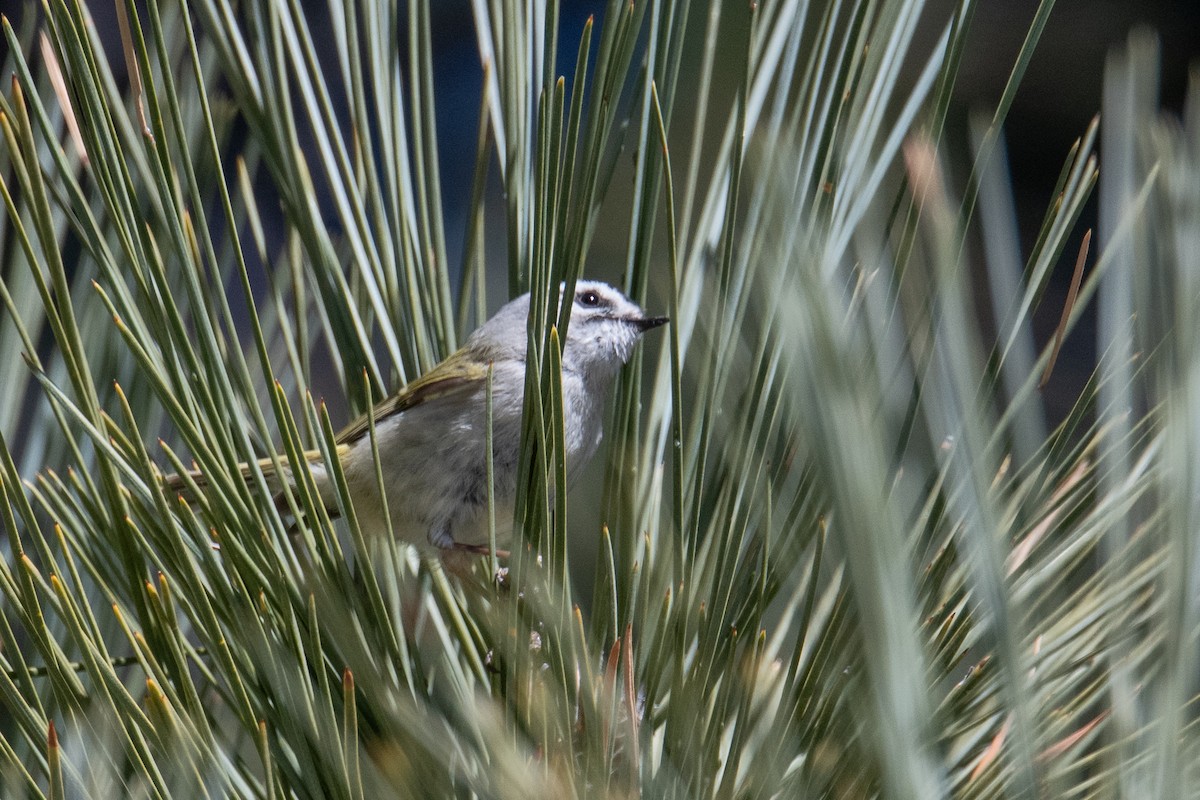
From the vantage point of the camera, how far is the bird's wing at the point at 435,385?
746mm

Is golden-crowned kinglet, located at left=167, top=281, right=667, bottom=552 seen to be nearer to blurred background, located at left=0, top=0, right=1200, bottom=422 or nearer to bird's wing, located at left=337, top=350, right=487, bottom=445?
bird's wing, located at left=337, top=350, right=487, bottom=445

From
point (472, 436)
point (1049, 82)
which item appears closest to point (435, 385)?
point (472, 436)

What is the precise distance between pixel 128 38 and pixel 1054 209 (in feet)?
1.36

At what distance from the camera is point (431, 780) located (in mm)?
436

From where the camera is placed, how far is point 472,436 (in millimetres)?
1110

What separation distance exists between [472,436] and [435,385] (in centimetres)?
28

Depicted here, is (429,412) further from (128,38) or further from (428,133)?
(128,38)

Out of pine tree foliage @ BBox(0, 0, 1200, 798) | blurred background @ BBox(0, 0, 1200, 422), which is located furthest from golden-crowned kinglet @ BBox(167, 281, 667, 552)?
blurred background @ BBox(0, 0, 1200, 422)

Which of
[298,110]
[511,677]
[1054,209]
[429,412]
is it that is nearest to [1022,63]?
[1054,209]

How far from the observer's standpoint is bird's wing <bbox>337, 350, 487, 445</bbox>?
75cm

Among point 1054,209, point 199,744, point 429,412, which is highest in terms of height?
point 1054,209

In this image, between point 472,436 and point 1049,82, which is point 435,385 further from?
point 1049,82

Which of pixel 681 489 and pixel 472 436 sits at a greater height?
pixel 681 489

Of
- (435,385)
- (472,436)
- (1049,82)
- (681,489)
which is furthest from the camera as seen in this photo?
(1049,82)
